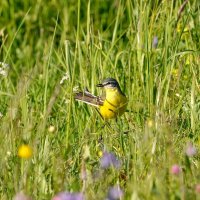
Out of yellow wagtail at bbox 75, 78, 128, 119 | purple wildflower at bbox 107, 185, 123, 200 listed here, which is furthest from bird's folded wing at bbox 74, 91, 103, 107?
purple wildflower at bbox 107, 185, 123, 200

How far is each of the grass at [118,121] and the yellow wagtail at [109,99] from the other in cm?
6

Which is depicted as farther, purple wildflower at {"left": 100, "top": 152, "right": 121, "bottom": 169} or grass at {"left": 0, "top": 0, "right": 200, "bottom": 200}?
purple wildflower at {"left": 100, "top": 152, "right": 121, "bottom": 169}

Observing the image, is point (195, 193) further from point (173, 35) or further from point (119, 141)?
point (173, 35)

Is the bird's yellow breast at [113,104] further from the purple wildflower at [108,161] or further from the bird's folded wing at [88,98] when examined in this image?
the purple wildflower at [108,161]

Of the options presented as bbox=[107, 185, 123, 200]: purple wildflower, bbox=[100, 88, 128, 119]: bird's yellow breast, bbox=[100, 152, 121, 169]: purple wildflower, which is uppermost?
bbox=[100, 88, 128, 119]: bird's yellow breast

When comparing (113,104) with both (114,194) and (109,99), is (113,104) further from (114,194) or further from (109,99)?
(114,194)

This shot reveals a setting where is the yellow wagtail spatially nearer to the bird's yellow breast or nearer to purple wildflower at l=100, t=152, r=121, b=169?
the bird's yellow breast

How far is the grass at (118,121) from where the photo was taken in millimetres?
3574

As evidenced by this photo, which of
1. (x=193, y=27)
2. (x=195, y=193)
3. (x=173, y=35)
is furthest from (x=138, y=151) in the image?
(x=193, y=27)

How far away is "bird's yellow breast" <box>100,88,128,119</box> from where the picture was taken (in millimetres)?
5171

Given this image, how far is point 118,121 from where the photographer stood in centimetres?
516

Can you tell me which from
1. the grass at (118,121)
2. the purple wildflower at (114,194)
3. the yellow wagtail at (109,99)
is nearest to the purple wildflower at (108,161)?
the grass at (118,121)

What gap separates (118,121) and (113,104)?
0.17 m

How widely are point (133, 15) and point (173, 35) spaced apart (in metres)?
0.35
